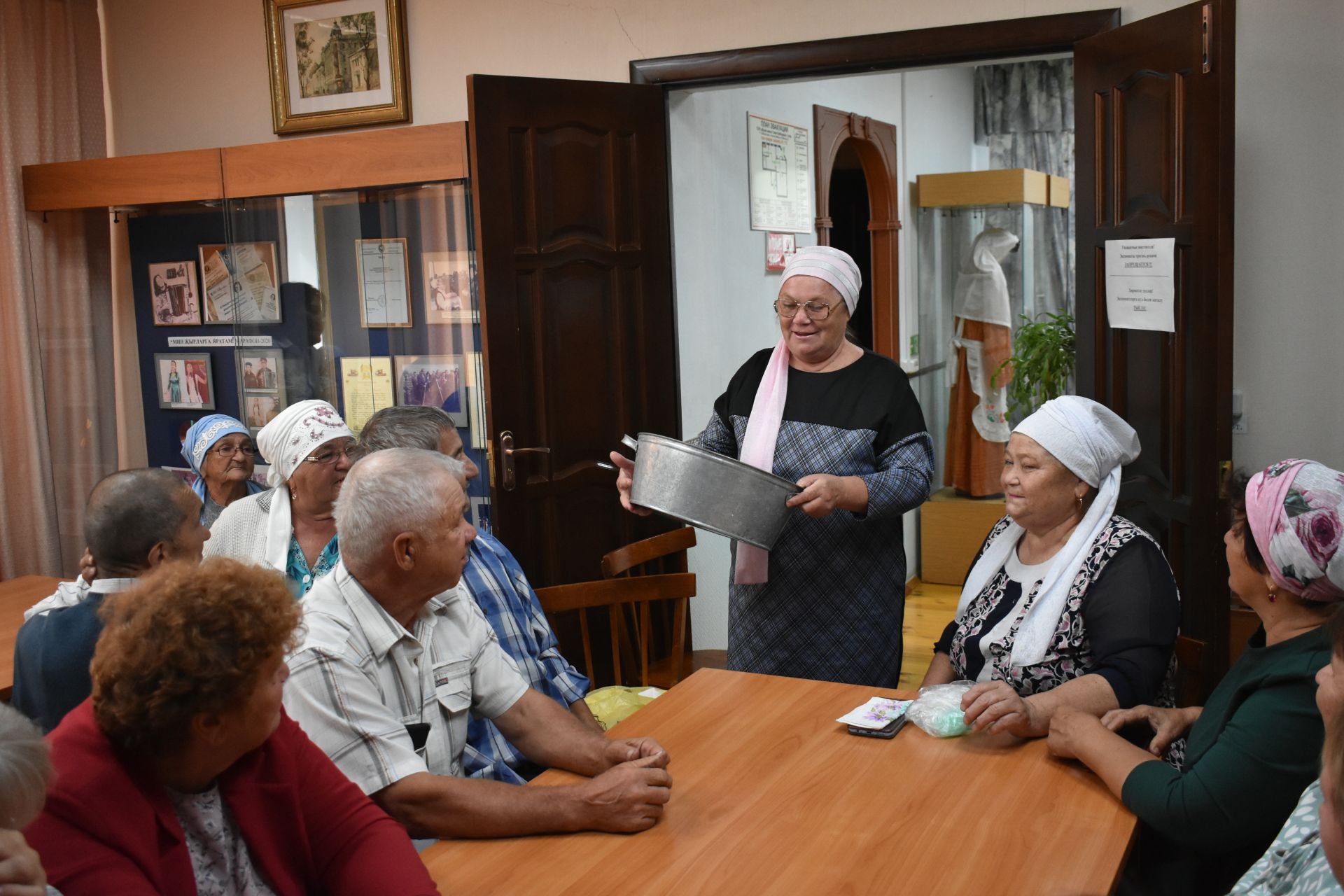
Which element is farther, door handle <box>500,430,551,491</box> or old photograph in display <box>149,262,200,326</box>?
old photograph in display <box>149,262,200,326</box>

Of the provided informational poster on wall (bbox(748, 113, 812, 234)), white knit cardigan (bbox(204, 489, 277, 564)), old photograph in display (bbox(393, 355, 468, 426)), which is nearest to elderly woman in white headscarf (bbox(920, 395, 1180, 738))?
white knit cardigan (bbox(204, 489, 277, 564))

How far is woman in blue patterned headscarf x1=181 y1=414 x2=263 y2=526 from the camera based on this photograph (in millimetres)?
3549

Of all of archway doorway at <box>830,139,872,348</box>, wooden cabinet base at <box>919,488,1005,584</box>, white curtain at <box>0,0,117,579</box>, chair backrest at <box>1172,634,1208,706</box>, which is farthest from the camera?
archway doorway at <box>830,139,872,348</box>

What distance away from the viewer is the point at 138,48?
15.5 feet

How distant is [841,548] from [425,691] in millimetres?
1241

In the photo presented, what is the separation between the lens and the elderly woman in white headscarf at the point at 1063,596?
204cm

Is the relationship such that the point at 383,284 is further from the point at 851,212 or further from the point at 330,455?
the point at 851,212

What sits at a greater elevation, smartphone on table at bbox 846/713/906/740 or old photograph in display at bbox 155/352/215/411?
old photograph in display at bbox 155/352/215/411

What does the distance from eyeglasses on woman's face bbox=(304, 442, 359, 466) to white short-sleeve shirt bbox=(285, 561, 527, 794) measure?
36.5 inches

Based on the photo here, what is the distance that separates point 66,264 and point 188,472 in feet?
3.51

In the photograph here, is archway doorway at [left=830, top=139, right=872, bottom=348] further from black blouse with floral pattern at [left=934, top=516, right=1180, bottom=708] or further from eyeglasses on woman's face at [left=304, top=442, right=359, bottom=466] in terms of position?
black blouse with floral pattern at [left=934, top=516, right=1180, bottom=708]

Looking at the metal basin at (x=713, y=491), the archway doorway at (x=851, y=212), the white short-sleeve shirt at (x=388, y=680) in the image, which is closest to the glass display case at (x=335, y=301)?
the metal basin at (x=713, y=491)

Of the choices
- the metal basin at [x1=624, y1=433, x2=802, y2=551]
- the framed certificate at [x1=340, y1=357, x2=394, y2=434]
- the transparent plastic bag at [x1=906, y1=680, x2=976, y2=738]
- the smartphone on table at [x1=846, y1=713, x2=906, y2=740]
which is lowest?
the smartphone on table at [x1=846, y1=713, x2=906, y2=740]

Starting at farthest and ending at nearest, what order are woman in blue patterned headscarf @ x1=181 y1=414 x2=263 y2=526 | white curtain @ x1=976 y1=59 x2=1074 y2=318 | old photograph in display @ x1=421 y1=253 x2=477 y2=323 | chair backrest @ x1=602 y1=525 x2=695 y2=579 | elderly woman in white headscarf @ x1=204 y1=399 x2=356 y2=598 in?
white curtain @ x1=976 y1=59 x2=1074 y2=318 < old photograph in display @ x1=421 y1=253 x2=477 y2=323 < woman in blue patterned headscarf @ x1=181 y1=414 x2=263 y2=526 < chair backrest @ x1=602 y1=525 x2=695 y2=579 < elderly woman in white headscarf @ x1=204 y1=399 x2=356 y2=598
